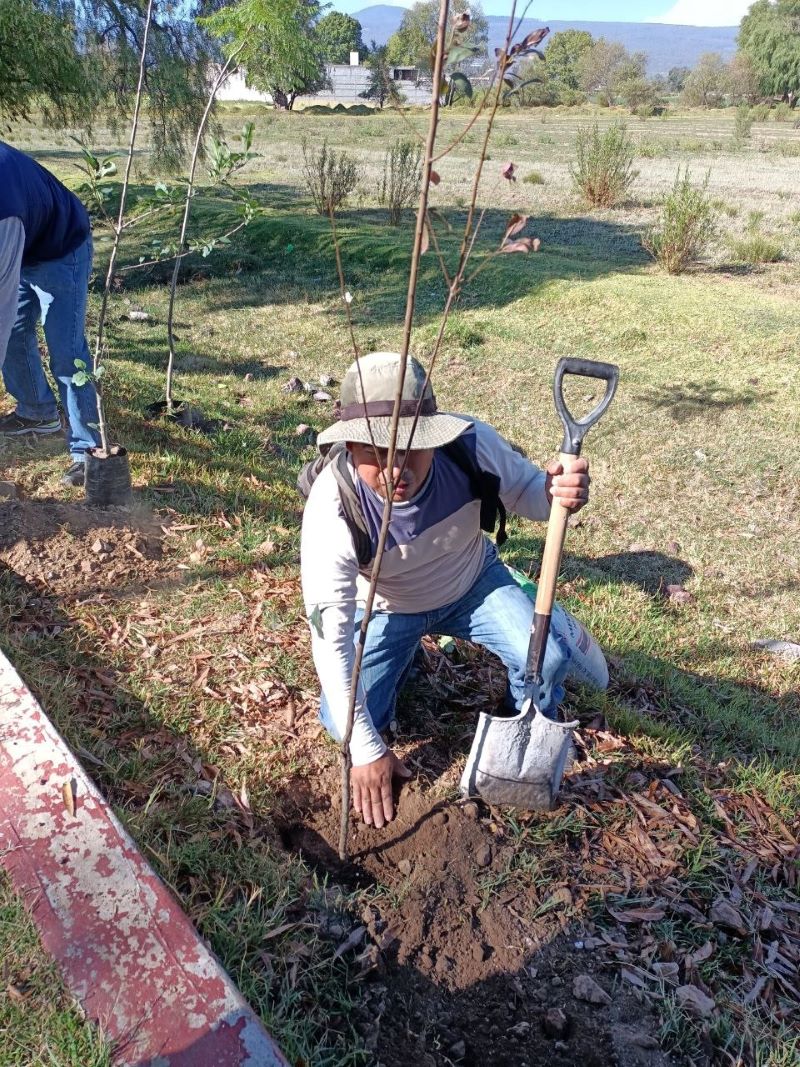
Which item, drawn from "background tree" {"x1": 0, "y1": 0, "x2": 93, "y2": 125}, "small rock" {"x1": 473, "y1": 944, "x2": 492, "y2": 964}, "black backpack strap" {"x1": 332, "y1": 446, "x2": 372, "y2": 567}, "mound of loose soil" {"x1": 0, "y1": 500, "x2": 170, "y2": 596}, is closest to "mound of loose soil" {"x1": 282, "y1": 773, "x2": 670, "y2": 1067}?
"small rock" {"x1": 473, "y1": 944, "x2": 492, "y2": 964}

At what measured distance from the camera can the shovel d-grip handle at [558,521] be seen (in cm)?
239

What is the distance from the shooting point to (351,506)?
234 centimetres

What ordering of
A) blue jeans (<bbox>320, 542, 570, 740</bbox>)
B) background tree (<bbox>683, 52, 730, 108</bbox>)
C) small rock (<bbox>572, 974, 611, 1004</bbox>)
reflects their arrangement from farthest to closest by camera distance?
background tree (<bbox>683, 52, 730, 108</bbox>), blue jeans (<bbox>320, 542, 570, 740</bbox>), small rock (<bbox>572, 974, 611, 1004</bbox>)

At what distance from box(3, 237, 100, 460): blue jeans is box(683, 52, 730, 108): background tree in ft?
203

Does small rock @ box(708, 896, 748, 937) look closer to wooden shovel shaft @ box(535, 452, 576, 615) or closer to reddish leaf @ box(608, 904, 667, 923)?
reddish leaf @ box(608, 904, 667, 923)

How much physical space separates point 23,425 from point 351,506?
326 centimetres

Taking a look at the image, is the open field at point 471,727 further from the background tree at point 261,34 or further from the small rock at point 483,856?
the background tree at point 261,34

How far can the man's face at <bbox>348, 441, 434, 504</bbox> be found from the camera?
2.21 m

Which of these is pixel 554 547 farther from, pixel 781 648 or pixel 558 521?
pixel 781 648

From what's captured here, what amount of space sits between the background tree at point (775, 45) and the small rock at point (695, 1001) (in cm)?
6406

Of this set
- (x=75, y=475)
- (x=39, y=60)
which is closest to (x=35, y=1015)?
(x=75, y=475)

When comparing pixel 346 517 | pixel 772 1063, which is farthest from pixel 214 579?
pixel 772 1063

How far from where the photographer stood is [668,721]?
11.6ft

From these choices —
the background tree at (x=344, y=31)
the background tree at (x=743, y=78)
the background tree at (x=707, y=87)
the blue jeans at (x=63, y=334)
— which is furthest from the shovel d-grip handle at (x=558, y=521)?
the background tree at (x=344, y=31)
